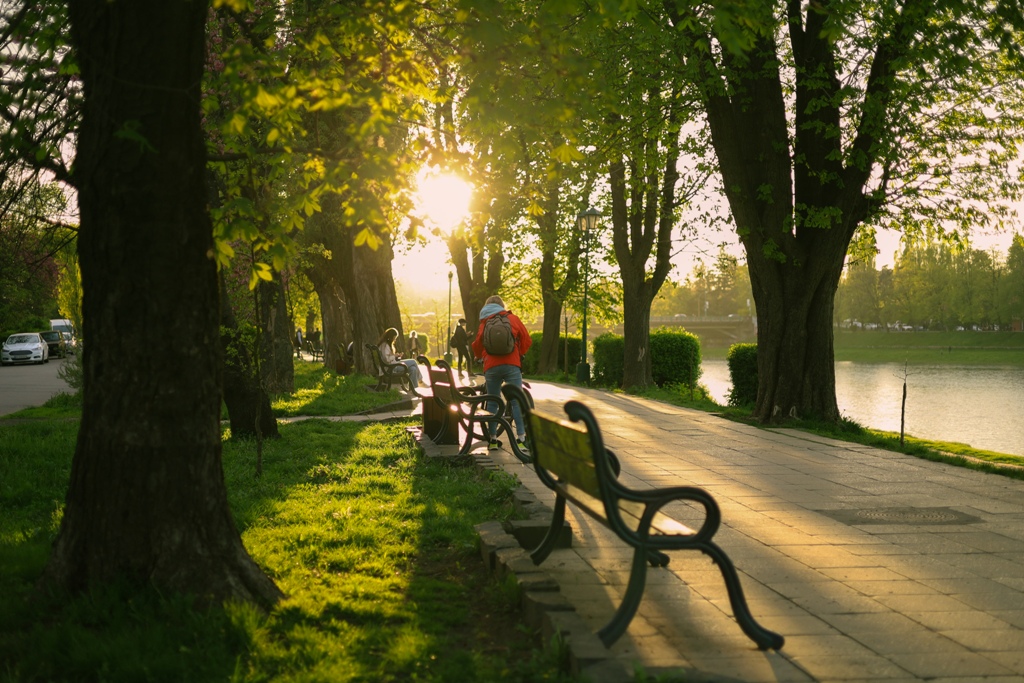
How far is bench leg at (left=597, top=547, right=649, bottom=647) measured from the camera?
13.6ft

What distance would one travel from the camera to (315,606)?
4895 mm

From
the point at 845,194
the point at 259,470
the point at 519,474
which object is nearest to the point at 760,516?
the point at 519,474

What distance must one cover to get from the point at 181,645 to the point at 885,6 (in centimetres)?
1108

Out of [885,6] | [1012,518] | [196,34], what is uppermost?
[885,6]

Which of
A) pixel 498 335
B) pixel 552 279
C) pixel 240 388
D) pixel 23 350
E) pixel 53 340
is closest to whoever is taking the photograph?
pixel 498 335

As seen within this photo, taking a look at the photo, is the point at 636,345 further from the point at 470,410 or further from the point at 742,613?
the point at 742,613

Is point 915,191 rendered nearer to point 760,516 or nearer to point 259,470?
point 760,516

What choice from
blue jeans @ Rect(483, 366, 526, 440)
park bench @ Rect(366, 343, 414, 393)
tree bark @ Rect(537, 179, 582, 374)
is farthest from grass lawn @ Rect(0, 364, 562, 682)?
tree bark @ Rect(537, 179, 582, 374)

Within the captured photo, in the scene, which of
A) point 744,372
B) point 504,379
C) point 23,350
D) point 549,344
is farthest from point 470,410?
point 23,350

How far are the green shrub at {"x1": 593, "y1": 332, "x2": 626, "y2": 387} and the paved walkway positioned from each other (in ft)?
59.1

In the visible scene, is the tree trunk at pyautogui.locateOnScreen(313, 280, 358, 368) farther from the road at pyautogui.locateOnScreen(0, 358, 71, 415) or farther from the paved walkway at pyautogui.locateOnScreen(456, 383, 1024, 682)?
the paved walkway at pyautogui.locateOnScreen(456, 383, 1024, 682)

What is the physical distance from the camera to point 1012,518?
7445 mm

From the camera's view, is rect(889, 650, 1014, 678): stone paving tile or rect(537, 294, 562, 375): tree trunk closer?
rect(889, 650, 1014, 678): stone paving tile

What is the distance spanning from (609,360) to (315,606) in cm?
2461
